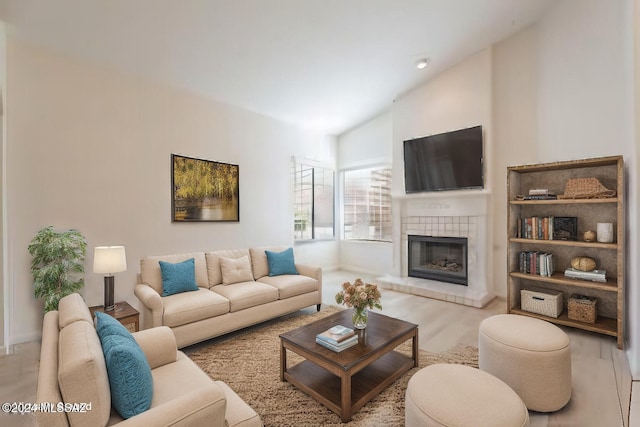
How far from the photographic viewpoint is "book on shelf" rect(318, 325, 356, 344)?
6.97ft

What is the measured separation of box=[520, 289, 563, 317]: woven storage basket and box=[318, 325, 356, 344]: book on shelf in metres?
2.46

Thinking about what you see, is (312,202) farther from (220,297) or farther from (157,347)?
(157,347)

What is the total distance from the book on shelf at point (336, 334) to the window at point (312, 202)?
357 centimetres

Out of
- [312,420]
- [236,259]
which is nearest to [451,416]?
[312,420]

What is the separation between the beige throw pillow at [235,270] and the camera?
366 cm

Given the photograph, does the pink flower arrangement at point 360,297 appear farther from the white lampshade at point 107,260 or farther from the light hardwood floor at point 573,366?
the white lampshade at point 107,260

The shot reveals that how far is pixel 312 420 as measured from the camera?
6.23 feet

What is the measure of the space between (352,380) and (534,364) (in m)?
1.18

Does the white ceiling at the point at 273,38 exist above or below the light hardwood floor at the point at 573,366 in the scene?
above

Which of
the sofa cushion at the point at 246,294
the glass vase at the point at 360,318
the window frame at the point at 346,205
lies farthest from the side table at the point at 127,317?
the window frame at the point at 346,205

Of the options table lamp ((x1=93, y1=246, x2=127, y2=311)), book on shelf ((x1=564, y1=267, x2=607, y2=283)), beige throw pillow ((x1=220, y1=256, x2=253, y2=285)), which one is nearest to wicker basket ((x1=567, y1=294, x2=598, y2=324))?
A: book on shelf ((x1=564, y1=267, x2=607, y2=283))

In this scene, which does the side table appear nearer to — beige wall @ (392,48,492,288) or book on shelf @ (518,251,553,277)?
beige wall @ (392,48,492,288)

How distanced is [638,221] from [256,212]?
4.38 m

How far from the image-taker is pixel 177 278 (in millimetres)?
3223
